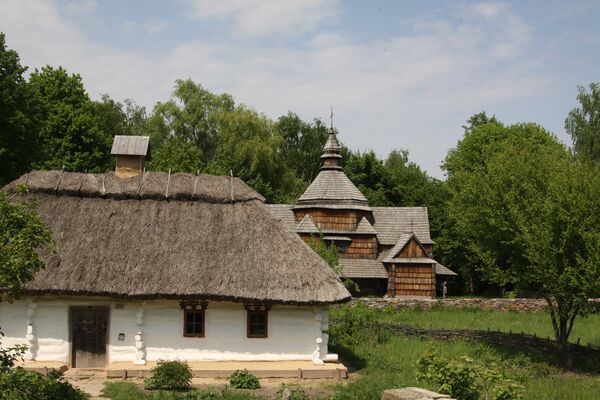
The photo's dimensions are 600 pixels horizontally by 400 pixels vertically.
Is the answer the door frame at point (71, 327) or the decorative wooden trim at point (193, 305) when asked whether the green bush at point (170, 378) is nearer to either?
the decorative wooden trim at point (193, 305)

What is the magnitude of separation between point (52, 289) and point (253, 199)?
23.3ft

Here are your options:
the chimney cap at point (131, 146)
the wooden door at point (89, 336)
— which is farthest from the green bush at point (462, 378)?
the chimney cap at point (131, 146)

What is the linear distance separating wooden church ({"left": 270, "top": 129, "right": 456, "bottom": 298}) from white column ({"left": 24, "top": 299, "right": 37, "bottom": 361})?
21.1 metres

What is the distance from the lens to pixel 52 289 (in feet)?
56.0

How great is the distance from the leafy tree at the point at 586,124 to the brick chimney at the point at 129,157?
38885 millimetres

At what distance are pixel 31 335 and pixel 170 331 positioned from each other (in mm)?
4002

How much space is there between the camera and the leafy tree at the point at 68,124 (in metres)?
39.7

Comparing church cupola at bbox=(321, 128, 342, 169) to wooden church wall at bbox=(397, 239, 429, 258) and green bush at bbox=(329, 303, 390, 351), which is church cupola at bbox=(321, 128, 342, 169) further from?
green bush at bbox=(329, 303, 390, 351)

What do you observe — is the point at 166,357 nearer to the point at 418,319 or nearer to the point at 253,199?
the point at 253,199

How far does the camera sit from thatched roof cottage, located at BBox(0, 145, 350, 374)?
17.7 m

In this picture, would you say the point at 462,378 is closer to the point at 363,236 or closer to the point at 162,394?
the point at 162,394

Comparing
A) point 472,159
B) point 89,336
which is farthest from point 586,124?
point 89,336

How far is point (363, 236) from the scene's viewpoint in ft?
127

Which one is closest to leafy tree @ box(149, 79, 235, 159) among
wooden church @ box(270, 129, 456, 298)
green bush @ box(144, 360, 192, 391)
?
wooden church @ box(270, 129, 456, 298)
